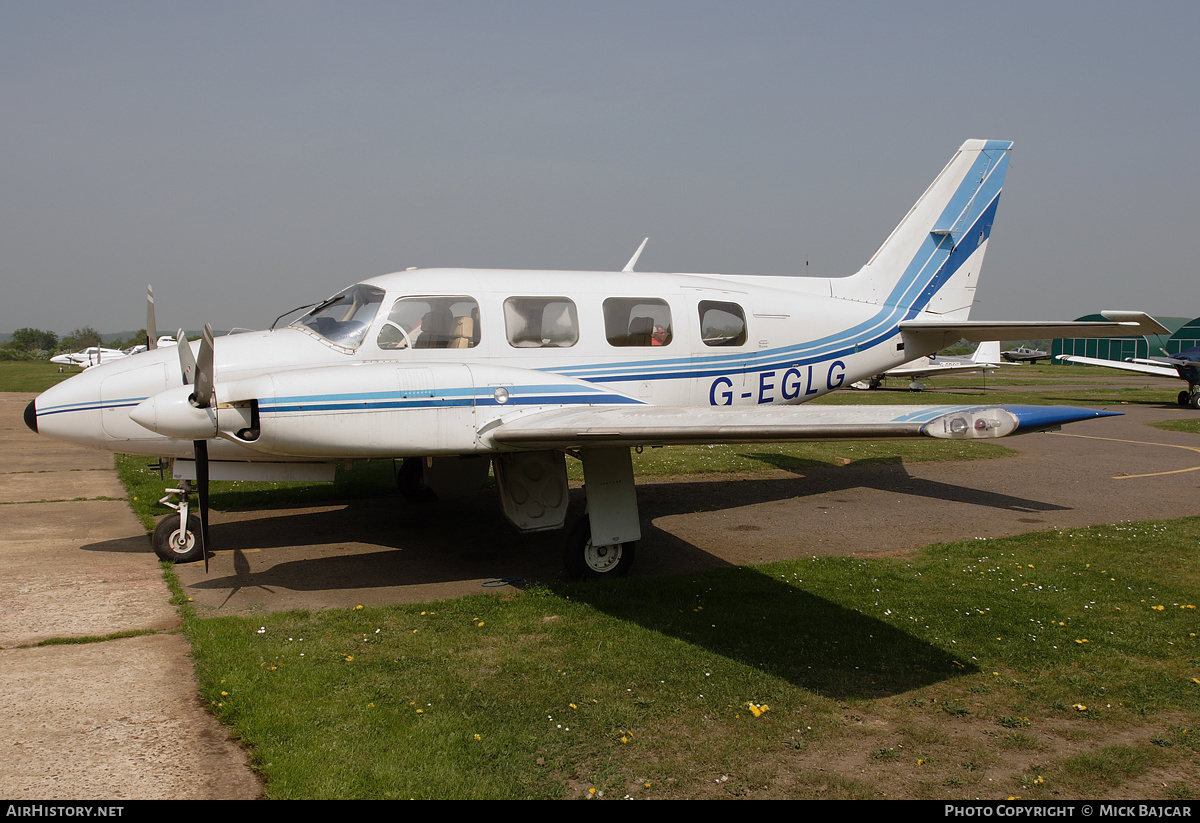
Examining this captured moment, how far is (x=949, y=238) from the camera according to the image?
1149 centimetres

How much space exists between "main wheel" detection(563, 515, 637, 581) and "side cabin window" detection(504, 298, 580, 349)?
1965 millimetres

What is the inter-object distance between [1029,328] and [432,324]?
25.0ft

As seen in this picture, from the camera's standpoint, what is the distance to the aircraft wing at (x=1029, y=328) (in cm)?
880

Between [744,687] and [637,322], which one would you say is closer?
[744,687]

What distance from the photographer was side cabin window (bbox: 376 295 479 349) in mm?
7645

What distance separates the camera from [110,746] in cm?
422

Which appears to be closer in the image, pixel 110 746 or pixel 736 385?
pixel 110 746

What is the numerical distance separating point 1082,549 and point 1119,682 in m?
3.72

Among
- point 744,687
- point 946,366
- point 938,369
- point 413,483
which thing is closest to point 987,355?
point 946,366

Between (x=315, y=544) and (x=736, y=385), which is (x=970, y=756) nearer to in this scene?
(x=736, y=385)

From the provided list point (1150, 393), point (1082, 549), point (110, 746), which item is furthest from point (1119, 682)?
point (1150, 393)

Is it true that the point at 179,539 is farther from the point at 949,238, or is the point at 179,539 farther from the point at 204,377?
the point at 949,238

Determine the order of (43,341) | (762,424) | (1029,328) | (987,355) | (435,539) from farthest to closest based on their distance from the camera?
(43,341) < (987,355) < (1029,328) < (435,539) < (762,424)

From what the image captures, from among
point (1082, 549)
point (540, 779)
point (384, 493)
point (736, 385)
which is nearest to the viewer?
point (540, 779)
